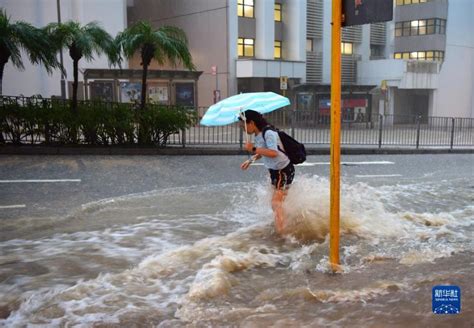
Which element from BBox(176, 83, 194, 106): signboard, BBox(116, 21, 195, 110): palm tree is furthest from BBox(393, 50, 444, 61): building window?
BBox(116, 21, 195, 110): palm tree

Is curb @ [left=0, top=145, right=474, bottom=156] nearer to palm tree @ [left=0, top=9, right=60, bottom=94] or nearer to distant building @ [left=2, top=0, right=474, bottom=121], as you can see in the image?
palm tree @ [left=0, top=9, right=60, bottom=94]

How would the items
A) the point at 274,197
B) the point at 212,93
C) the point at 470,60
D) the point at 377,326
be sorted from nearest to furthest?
the point at 377,326, the point at 274,197, the point at 212,93, the point at 470,60

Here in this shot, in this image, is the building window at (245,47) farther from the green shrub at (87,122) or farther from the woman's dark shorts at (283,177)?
the woman's dark shorts at (283,177)

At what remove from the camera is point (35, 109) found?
46.9 feet

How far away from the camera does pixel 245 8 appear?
3488cm

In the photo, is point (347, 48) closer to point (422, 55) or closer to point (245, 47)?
point (422, 55)

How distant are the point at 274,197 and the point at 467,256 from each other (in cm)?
221

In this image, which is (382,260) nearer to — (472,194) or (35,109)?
(472,194)

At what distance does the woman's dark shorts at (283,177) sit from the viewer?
20.3ft

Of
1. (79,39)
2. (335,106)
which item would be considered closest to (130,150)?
(79,39)

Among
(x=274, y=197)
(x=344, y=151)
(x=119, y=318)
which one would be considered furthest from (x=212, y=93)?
(x=119, y=318)

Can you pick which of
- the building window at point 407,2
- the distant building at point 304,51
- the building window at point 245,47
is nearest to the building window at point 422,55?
the distant building at point 304,51

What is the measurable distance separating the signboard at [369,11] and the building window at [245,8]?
31357 millimetres

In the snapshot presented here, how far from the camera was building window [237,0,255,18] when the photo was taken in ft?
113
